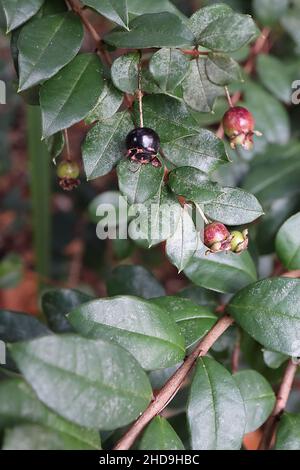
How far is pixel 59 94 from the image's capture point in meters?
0.73

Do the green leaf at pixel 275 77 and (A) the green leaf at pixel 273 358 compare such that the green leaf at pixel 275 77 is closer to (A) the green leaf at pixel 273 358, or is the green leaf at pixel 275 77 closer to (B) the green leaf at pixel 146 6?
(B) the green leaf at pixel 146 6

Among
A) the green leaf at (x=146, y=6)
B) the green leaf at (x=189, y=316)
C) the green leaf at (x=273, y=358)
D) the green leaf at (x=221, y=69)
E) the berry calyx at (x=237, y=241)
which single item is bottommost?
the green leaf at (x=273, y=358)

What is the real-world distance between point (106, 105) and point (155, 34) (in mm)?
107

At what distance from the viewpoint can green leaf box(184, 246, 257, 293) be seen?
0.87 m

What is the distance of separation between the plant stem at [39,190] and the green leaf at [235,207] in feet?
3.59

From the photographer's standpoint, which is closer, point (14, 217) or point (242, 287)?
point (242, 287)

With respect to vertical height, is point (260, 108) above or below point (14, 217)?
above

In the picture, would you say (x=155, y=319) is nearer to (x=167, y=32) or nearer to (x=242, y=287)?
(x=242, y=287)

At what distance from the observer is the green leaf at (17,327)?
0.93 m

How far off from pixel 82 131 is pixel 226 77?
76.1 inches

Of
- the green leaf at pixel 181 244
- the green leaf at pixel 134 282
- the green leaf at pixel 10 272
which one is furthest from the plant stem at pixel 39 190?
the green leaf at pixel 181 244

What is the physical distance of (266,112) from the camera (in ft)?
4.14

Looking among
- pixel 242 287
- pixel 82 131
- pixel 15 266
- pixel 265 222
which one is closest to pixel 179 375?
pixel 242 287

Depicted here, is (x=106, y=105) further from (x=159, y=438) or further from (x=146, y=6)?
(x=159, y=438)
